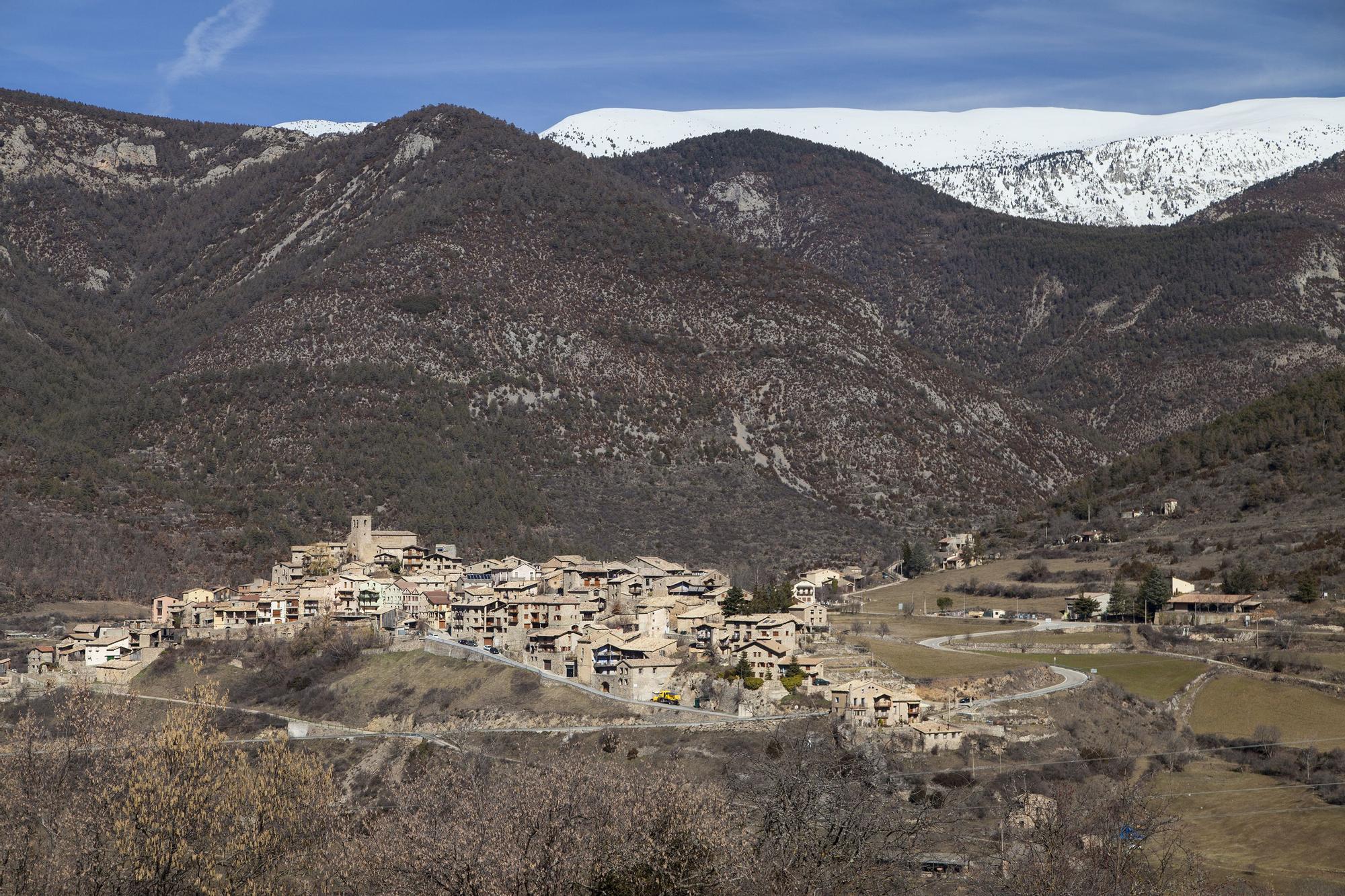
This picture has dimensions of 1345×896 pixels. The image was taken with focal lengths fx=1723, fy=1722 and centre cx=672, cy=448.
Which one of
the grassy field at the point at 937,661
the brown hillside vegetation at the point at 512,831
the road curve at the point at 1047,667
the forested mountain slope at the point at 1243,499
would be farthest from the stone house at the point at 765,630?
the forested mountain slope at the point at 1243,499

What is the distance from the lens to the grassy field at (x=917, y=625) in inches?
3573

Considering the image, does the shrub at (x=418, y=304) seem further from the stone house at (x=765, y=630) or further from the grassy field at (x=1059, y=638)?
the stone house at (x=765, y=630)

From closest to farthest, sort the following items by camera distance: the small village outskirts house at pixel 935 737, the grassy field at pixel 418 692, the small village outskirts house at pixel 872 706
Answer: the small village outskirts house at pixel 935 737 → the small village outskirts house at pixel 872 706 → the grassy field at pixel 418 692

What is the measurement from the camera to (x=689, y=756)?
64688 mm

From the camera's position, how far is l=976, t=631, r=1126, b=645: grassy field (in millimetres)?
88188

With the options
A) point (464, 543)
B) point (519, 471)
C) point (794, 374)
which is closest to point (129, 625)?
point (464, 543)

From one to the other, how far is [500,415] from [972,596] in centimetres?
5969

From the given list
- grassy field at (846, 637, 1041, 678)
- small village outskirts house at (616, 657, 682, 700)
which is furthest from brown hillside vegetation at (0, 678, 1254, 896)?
grassy field at (846, 637, 1041, 678)

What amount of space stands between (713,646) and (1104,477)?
78.9 m

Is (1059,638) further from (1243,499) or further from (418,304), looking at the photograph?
(418,304)

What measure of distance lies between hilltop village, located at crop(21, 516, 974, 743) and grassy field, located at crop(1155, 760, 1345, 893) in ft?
30.9

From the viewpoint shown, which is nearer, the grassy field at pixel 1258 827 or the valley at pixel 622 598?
the valley at pixel 622 598

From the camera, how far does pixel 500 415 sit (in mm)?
156375

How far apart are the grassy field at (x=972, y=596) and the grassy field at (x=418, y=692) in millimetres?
31262
